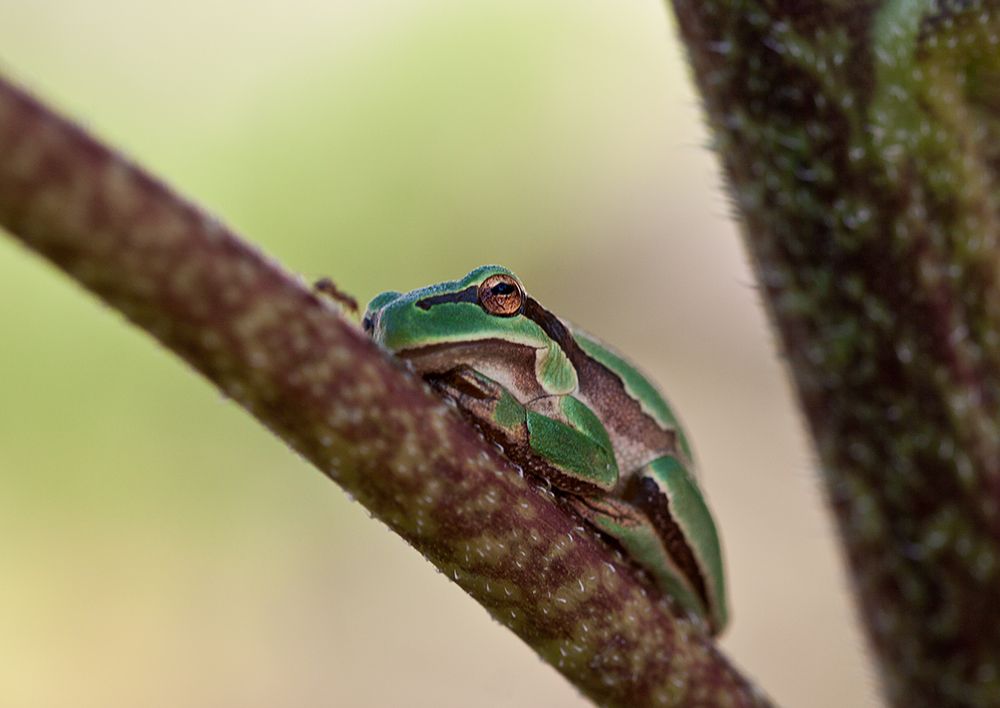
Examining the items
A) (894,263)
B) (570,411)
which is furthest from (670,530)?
(894,263)

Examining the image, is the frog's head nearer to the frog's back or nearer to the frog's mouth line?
the frog's mouth line

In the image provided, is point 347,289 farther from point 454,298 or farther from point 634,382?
point 454,298

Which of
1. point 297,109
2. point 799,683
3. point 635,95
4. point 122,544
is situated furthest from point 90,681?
point 635,95

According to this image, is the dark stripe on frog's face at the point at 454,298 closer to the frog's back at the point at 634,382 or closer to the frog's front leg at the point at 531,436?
the frog's front leg at the point at 531,436

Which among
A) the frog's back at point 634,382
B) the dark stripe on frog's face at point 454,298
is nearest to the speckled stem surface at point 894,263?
the dark stripe on frog's face at point 454,298

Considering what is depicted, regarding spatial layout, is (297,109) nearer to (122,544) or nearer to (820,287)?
(122,544)

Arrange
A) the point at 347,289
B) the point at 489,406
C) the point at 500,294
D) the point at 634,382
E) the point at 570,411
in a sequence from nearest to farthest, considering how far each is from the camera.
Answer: the point at 489,406 < the point at 500,294 < the point at 570,411 < the point at 634,382 < the point at 347,289
